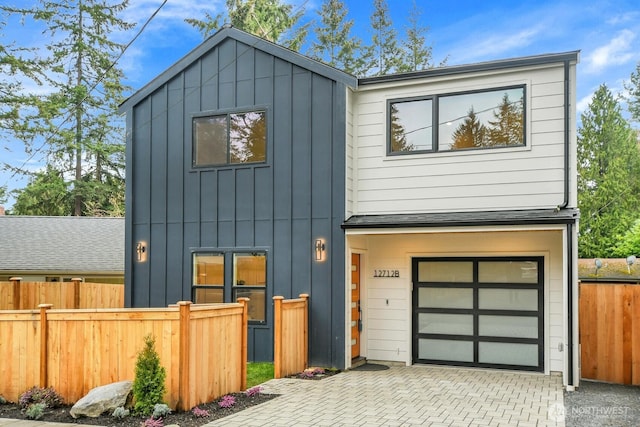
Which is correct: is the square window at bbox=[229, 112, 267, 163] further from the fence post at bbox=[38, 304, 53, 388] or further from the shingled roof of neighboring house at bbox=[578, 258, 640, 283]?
the shingled roof of neighboring house at bbox=[578, 258, 640, 283]

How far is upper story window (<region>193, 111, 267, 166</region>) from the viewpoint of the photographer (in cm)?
1115

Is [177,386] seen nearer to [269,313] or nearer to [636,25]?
[269,313]

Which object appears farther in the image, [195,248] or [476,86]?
[195,248]

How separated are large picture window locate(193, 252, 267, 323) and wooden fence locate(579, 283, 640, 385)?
5490 millimetres

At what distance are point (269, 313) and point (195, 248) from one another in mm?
2010

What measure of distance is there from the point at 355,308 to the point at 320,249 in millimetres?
1289

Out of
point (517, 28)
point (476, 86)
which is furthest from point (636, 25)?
point (476, 86)

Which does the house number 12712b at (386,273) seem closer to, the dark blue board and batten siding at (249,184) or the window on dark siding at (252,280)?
the dark blue board and batten siding at (249,184)

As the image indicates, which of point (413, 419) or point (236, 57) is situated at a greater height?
point (236, 57)

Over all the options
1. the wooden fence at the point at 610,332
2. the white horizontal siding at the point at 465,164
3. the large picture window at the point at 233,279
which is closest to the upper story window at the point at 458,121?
the white horizontal siding at the point at 465,164

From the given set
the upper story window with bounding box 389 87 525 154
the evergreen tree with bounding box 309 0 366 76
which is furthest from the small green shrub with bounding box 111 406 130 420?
the evergreen tree with bounding box 309 0 366 76

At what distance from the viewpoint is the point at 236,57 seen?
37.4 ft

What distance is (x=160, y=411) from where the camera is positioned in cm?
670

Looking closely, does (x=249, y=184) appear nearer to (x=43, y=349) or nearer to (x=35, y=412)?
(x=43, y=349)
